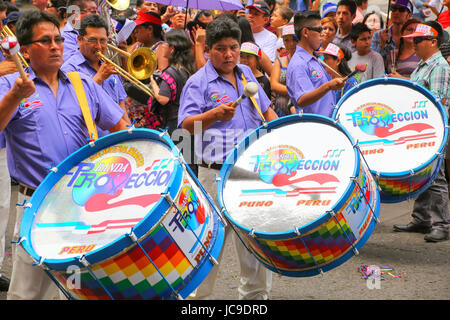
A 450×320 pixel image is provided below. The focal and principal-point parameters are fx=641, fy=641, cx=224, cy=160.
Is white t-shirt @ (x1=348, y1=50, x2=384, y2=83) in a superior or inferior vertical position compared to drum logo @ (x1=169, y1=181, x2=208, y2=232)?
inferior

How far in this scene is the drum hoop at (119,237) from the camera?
8.44ft

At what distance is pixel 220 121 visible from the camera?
4129 mm

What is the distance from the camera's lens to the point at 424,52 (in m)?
6.02

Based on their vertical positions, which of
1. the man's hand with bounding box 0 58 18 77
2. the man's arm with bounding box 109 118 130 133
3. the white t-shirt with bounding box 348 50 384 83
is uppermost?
the man's hand with bounding box 0 58 18 77

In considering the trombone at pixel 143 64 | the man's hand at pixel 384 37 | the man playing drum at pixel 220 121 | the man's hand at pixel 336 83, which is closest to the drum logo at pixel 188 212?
the man playing drum at pixel 220 121

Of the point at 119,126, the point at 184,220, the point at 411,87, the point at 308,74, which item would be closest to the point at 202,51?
the point at 308,74

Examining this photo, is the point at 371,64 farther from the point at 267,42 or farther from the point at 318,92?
the point at 318,92

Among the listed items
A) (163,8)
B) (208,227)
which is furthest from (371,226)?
(163,8)

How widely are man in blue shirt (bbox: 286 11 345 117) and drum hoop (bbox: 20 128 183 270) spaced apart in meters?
A: 2.36

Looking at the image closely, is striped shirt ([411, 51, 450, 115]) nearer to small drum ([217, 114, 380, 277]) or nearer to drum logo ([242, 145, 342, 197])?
small drum ([217, 114, 380, 277])

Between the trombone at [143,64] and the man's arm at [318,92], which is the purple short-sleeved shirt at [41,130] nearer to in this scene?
the man's arm at [318,92]

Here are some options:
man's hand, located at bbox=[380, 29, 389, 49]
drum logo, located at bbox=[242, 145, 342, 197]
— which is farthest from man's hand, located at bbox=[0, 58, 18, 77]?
man's hand, located at bbox=[380, 29, 389, 49]

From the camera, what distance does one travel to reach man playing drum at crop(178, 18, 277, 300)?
4078 millimetres
